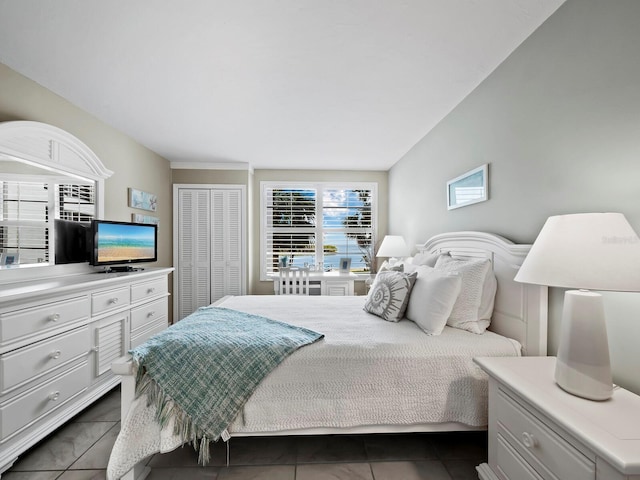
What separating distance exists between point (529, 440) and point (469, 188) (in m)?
1.72

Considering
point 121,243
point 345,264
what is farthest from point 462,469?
point 121,243

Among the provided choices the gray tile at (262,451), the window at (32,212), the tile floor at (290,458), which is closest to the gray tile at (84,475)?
the tile floor at (290,458)

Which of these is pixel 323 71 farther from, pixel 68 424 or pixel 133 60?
pixel 68 424

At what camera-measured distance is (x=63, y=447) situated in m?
1.77

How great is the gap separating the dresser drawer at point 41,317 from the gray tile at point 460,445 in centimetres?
249

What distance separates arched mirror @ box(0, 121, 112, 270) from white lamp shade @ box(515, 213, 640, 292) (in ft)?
10.2

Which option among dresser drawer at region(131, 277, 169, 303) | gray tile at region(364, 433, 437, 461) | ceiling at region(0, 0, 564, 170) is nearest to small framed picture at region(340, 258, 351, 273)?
ceiling at region(0, 0, 564, 170)

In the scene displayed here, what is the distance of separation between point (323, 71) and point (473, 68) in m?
1.03

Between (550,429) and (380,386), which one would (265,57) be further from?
(550,429)

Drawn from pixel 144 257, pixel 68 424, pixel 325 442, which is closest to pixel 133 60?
pixel 144 257

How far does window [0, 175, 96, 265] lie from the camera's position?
78.7 inches

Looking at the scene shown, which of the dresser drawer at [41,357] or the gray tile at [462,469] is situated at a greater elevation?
the dresser drawer at [41,357]

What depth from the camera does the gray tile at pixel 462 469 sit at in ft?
5.07

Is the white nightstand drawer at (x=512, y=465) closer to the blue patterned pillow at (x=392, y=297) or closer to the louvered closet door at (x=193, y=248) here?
the blue patterned pillow at (x=392, y=297)
